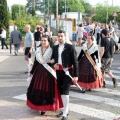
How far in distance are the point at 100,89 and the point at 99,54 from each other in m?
1.05

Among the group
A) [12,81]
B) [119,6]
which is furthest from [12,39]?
[119,6]

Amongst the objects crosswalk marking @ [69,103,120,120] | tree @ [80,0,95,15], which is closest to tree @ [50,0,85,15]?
tree @ [80,0,95,15]

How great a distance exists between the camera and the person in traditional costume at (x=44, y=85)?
604 cm

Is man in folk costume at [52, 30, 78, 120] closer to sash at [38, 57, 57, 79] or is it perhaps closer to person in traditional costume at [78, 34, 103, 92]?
sash at [38, 57, 57, 79]

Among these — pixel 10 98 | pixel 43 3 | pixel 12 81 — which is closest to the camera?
pixel 10 98

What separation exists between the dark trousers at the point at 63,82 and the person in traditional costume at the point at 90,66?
2.18 meters

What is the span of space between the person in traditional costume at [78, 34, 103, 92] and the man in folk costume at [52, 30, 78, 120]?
2216 mm

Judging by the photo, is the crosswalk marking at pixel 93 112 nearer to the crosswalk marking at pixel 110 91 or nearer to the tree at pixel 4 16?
the crosswalk marking at pixel 110 91

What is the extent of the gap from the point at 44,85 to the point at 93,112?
4.30 feet

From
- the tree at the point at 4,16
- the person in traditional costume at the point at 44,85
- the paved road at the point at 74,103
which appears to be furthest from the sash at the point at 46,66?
the tree at the point at 4,16

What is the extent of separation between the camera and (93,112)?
6.60 meters

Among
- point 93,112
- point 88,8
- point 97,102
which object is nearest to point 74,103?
point 97,102

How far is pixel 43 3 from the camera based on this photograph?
12044 cm

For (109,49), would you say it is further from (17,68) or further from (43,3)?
(43,3)
